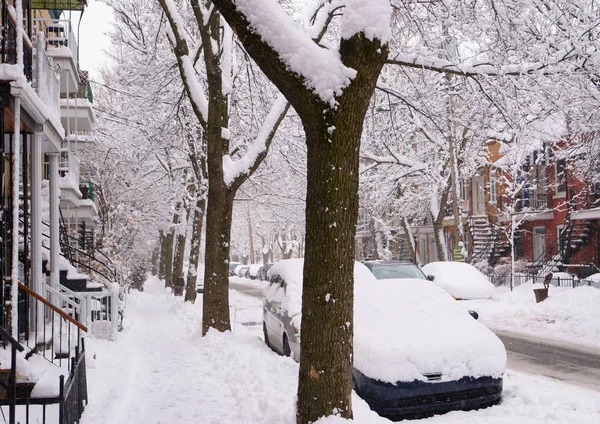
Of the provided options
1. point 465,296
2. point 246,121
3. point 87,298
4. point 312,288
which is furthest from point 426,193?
point 312,288

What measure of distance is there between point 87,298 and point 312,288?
942 centimetres

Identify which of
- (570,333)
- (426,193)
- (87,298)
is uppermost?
(426,193)

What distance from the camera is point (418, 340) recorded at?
324 inches

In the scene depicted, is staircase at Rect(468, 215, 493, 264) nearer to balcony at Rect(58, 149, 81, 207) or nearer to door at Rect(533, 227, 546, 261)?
door at Rect(533, 227, 546, 261)

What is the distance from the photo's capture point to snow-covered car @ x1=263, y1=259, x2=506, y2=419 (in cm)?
773

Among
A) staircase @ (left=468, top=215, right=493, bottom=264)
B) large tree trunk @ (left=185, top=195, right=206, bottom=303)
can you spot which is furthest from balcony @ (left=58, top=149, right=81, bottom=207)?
staircase @ (left=468, top=215, right=493, bottom=264)

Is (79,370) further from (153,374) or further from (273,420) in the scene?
(153,374)

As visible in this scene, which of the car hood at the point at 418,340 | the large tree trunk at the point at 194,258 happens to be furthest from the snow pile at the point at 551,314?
the large tree trunk at the point at 194,258

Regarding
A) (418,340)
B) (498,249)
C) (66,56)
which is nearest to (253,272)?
(498,249)

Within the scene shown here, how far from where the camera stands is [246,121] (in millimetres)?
21062

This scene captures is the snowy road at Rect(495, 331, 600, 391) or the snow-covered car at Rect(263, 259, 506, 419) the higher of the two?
the snow-covered car at Rect(263, 259, 506, 419)

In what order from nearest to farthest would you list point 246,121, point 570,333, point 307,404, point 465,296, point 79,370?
point 307,404 → point 79,370 → point 570,333 → point 246,121 → point 465,296

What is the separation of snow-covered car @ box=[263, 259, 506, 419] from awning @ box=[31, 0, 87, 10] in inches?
453

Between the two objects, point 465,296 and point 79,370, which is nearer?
point 79,370
